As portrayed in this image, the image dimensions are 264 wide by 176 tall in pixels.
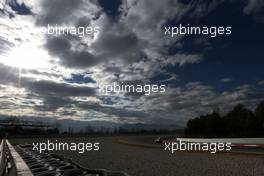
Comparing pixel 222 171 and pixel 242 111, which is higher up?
pixel 242 111

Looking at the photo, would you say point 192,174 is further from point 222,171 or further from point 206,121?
point 206,121

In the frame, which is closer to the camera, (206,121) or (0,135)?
(206,121)

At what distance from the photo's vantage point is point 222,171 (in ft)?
56.0

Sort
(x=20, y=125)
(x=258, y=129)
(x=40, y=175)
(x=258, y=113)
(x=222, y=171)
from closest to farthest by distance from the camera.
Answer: (x=40, y=175) → (x=222, y=171) → (x=258, y=129) → (x=258, y=113) → (x=20, y=125)

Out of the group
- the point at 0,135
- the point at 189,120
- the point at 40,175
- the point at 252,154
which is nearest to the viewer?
the point at 40,175

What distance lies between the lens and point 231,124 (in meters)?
62.8

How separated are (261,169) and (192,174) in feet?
12.8

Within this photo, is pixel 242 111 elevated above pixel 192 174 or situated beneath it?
elevated above

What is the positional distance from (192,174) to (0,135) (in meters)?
106

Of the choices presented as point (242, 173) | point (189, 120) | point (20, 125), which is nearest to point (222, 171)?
point (242, 173)

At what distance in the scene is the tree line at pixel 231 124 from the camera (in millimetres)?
58844

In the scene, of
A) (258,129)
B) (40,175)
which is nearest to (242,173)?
(40,175)

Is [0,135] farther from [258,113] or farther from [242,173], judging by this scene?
[242,173]

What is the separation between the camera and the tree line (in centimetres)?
5884
